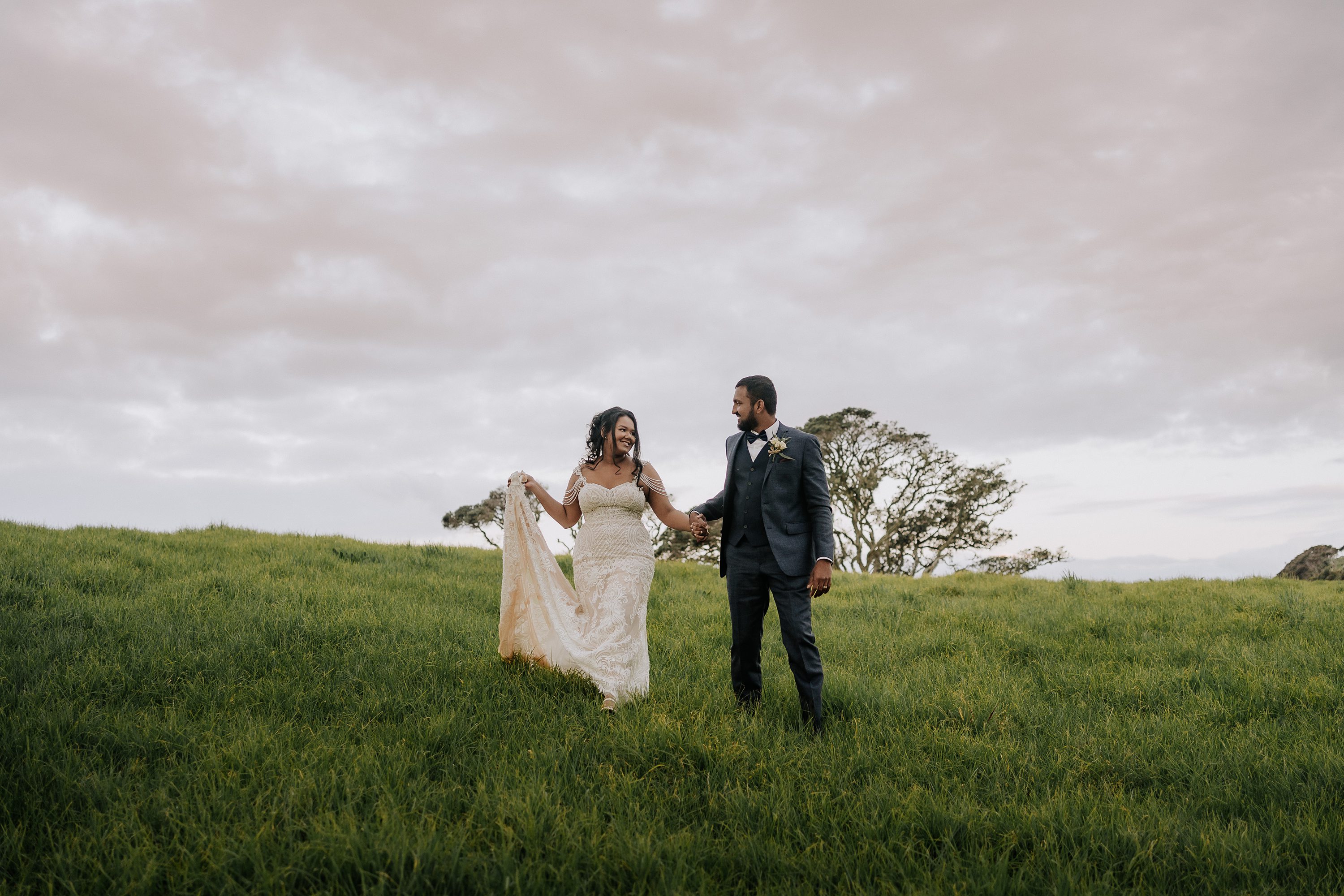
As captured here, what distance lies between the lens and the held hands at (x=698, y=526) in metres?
6.73

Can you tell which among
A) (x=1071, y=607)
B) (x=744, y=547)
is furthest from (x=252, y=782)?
(x=1071, y=607)

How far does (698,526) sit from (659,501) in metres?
0.57

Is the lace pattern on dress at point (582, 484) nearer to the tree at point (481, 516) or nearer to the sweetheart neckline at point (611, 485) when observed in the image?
the sweetheart neckline at point (611, 485)

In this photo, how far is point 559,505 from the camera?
765cm

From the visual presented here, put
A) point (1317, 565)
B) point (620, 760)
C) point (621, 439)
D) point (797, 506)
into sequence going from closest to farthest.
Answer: point (620, 760)
point (797, 506)
point (621, 439)
point (1317, 565)

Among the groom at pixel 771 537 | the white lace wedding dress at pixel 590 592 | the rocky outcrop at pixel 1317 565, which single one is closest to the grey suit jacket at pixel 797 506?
the groom at pixel 771 537

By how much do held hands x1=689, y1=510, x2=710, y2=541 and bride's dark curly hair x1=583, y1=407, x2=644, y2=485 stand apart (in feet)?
2.21

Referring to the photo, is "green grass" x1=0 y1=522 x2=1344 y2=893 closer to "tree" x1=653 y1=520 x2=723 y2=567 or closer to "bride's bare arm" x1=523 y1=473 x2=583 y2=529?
"bride's bare arm" x1=523 y1=473 x2=583 y2=529

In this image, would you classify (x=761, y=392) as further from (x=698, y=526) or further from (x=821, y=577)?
(x=821, y=577)

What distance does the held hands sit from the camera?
6.73 metres

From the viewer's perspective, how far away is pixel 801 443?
6500 mm

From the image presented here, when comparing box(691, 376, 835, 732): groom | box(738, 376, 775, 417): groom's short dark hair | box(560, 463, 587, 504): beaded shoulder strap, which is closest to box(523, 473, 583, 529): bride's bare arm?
box(560, 463, 587, 504): beaded shoulder strap

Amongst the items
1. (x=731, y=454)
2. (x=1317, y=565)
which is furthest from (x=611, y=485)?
(x=1317, y=565)

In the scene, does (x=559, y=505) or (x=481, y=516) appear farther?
(x=481, y=516)
